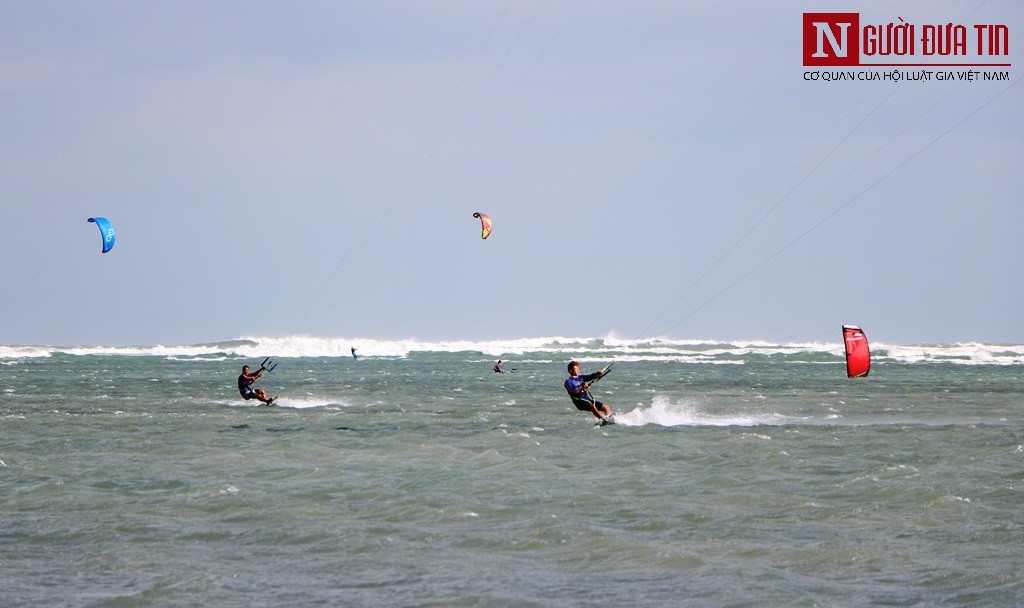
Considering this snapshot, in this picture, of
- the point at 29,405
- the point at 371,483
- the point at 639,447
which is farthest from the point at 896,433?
the point at 29,405

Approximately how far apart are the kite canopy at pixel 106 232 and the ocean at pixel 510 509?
7.13m

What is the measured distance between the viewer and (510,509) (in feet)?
40.0

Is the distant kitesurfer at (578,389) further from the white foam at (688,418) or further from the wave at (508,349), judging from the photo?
the wave at (508,349)

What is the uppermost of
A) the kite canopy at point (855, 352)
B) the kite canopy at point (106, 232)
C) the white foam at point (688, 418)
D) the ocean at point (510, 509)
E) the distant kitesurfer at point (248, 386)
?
the kite canopy at point (106, 232)

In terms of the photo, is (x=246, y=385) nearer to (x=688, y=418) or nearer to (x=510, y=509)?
(x=688, y=418)

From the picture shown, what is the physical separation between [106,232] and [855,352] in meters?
20.6

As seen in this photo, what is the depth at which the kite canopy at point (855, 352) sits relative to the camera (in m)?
18.3

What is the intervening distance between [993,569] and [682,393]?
76.6ft

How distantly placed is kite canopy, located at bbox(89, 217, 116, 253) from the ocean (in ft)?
23.4

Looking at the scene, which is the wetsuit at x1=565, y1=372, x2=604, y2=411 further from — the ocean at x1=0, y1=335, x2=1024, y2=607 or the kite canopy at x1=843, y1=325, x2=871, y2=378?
the kite canopy at x1=843, y1=325, x2=871, y2=378

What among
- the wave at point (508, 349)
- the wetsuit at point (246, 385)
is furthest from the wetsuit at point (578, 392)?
the wave at point (508, 349)

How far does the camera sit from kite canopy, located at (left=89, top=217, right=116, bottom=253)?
30.7 meters

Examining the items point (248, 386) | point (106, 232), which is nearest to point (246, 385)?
point (248, 386)

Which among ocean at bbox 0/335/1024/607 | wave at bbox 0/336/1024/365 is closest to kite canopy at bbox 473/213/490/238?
ocean at bbox 0/335/1024/607
